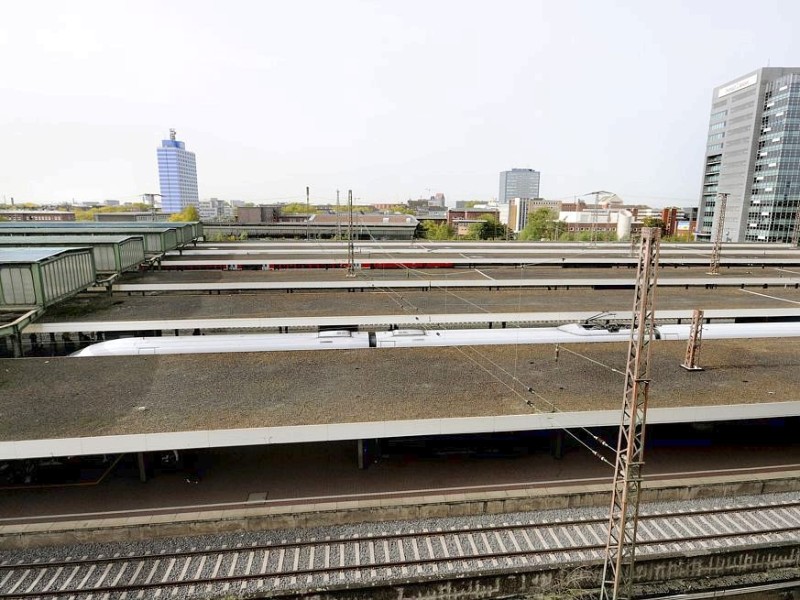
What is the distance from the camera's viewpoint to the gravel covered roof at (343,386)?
12.5m

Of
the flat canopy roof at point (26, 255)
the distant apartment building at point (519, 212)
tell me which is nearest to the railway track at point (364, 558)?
the flat canopy roof at point (26, 255)

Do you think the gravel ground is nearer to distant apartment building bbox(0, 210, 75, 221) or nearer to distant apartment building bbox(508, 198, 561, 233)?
distant apartment building bbox(508, 198, 561, 233)

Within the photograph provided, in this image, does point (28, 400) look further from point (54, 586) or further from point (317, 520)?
point (317, 520)

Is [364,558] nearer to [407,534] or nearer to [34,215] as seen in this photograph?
[407,534]

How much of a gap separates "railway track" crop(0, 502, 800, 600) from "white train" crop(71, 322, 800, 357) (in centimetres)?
810

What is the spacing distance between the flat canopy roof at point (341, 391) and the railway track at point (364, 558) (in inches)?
101

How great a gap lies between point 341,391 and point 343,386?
→ 1.36 ft

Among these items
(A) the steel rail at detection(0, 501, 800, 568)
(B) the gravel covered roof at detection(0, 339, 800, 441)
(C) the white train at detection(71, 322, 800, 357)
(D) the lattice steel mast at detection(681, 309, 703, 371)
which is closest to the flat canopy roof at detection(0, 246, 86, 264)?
(B) the gravel covered roof at detection(0, 339, 800, 441)

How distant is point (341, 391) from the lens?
46.6ft

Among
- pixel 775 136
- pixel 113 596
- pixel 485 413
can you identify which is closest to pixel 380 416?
pixel 485 413

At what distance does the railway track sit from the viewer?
10.2 metres

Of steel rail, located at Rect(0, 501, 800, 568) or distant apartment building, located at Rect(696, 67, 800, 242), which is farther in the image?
distant apartment building, located at Rect(696, 67, 800, 242)

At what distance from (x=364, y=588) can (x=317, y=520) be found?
2.94 m

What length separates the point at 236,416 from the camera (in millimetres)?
12500
